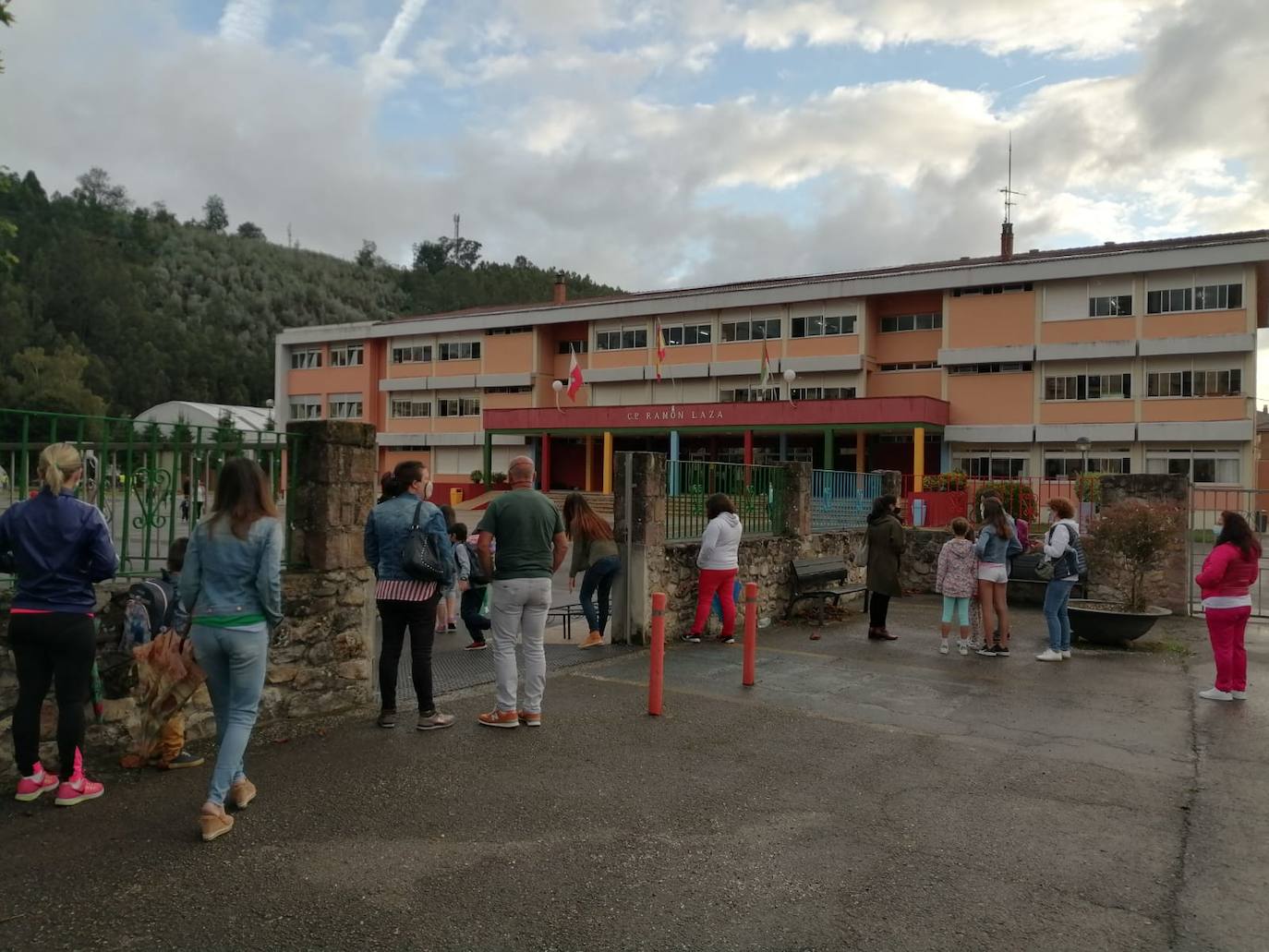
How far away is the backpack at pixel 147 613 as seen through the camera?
5133 mm

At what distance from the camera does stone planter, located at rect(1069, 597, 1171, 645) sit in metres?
10.1

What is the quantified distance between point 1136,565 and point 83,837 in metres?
11.0

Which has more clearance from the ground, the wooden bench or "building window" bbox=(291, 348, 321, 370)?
"building window" bbox=(291, 348, 321, 370)

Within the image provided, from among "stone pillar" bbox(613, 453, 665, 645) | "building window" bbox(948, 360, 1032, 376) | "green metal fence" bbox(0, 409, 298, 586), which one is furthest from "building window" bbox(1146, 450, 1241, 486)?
"green metal fence" bbox(0, 409, 298, 586)

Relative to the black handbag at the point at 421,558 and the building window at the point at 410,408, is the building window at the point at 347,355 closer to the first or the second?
the building window at the point at 410,408

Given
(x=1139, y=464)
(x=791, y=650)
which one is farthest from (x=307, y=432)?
(x=1139, y=464)

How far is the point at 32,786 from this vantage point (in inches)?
180

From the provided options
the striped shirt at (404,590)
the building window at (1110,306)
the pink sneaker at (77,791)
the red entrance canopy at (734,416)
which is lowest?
the pink sneaker at (77,791)

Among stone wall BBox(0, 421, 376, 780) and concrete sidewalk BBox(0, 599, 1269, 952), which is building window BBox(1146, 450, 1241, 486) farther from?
stone wall BBox(0, 421, 376, 780)

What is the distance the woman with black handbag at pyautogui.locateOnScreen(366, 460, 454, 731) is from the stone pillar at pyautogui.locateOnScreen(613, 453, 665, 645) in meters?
3.84

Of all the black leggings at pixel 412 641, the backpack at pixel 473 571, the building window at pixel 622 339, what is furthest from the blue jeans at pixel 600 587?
the building window at pixel 622 339

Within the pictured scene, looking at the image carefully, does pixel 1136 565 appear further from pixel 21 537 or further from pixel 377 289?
pixel 377 289

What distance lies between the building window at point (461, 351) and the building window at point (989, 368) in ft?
89.8

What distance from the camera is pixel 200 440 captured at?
5797 millimetres
